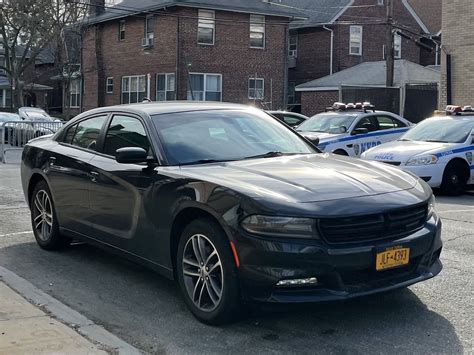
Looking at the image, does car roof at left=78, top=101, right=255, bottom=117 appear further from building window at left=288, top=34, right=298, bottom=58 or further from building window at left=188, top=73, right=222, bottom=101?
building window at left=288, top=34, right=298, bottom=58

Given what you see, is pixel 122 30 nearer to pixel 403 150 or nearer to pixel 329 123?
pixel 329 123

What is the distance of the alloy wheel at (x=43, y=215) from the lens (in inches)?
269

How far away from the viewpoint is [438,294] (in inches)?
203

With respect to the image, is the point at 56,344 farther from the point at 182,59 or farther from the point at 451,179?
the point at 182,59

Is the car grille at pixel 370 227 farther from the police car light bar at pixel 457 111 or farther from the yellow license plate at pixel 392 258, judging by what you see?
the police car light bar at pixel 457 111

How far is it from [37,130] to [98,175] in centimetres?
1534

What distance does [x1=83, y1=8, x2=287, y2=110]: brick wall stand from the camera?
103 ft

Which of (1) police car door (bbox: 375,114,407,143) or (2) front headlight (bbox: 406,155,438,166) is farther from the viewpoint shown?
(1) police car door (bbox: 375,114,407,143)

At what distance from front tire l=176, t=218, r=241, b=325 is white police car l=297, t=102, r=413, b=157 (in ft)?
32.2

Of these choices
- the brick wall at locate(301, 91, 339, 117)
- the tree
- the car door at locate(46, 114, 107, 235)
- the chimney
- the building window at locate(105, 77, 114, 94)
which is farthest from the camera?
the chimney

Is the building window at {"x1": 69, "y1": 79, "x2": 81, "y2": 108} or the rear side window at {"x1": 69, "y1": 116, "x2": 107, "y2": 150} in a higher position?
the building window at {"x1": 69, "y1": 79, "x2": 81, "y2": 108}

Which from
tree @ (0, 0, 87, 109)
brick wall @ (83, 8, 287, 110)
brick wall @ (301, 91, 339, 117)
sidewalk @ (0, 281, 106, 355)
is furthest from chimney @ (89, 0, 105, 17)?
sidewalk @ (0, 281, 106, 355)

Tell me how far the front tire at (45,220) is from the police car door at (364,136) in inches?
353

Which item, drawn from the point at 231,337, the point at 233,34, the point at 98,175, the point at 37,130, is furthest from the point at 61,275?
the point at 233,34
